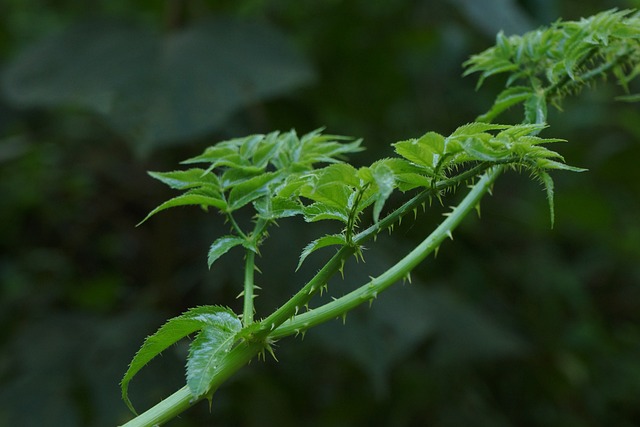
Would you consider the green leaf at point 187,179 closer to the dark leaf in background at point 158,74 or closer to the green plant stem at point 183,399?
the green plant stem at point 183,399

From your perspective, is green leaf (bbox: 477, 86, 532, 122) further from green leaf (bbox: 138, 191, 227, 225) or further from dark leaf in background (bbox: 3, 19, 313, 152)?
dark leaf in background (bbox: 3, 19, 313, 152)

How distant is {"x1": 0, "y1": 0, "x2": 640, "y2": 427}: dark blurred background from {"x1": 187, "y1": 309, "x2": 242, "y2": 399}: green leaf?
1.06 m

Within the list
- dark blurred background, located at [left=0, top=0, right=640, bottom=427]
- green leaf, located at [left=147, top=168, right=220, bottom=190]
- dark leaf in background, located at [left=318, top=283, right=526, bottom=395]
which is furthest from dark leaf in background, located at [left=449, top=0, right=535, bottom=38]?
green leaf, located at [left=147, top=168, right=220, bottom=190]

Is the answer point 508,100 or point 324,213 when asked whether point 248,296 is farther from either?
point 508,100

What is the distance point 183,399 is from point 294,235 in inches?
51.9

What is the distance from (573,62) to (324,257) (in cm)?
117

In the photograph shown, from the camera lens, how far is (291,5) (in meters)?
2.41

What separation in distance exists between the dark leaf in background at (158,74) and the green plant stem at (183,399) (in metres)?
1.04

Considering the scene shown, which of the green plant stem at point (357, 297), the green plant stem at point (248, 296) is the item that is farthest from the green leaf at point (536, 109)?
the green plant stem at point (248, 296)

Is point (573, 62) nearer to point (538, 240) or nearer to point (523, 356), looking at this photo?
point (523, 356)

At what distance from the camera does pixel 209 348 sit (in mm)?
504

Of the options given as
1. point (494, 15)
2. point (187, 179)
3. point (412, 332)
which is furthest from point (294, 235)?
point (187, 179)

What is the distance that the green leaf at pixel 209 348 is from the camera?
1.59ft

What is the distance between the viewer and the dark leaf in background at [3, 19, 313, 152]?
62.2 inches
